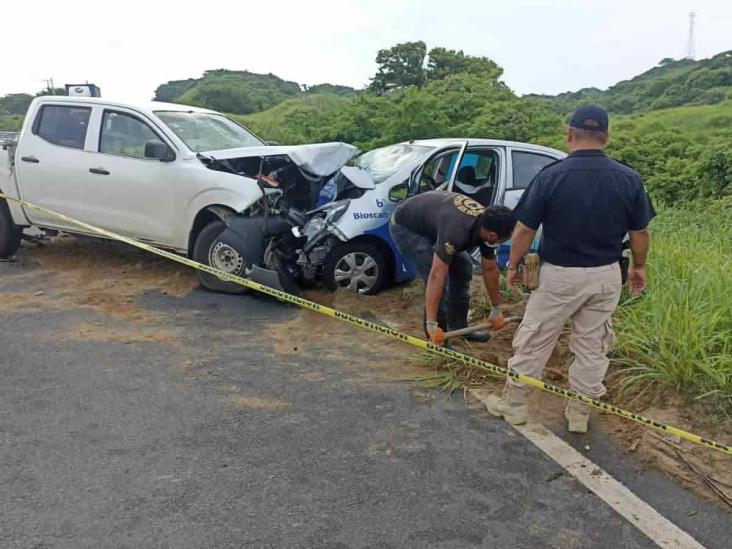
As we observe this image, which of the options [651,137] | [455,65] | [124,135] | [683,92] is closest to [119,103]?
[124,135]

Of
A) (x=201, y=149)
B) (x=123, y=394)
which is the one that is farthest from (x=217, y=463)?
(x=201, y=149)

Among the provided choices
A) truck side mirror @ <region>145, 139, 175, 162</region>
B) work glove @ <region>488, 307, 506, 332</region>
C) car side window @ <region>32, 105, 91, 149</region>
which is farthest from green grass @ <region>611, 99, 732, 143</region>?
car side window @ <region>32, 105, 91, 149</region>

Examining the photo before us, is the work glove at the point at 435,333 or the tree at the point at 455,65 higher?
the tree at the point at 455,65

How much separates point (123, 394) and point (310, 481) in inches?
60.3

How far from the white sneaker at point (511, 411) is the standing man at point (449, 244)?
54 cm

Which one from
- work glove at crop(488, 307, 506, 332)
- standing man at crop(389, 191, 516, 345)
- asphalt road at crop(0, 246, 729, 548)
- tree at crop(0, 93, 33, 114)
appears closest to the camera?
asphalt road at crop(0, 246, 729, 548)

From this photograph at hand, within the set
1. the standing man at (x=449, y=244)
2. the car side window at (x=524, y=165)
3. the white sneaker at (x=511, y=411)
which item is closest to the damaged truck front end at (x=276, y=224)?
the standing man at (x=449, y=244)

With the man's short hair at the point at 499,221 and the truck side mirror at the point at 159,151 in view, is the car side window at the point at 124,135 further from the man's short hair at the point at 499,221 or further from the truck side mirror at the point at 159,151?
the man's short hair at the point at 499,221

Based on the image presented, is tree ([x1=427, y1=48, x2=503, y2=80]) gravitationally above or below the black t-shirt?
above

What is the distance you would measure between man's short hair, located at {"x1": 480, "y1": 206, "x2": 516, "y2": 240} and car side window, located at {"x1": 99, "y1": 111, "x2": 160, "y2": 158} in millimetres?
3697

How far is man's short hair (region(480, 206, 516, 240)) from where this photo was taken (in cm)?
372

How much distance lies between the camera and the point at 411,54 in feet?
70.5

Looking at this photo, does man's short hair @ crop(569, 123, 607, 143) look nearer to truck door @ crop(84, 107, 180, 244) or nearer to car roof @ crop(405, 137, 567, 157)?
car roof @ crop(405, 137, 567, 157)

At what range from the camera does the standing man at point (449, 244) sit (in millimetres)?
3858
